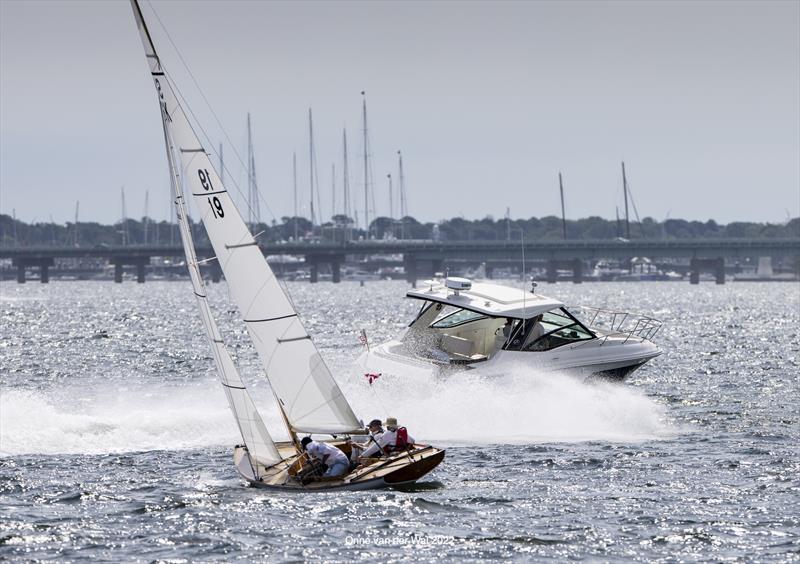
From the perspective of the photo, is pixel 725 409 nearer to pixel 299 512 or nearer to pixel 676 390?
pixel 676 390

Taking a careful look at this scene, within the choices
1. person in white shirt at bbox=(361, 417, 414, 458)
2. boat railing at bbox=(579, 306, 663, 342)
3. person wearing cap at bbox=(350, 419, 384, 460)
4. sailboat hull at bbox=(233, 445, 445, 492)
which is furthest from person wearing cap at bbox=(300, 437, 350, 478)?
boat railing at bbox=(579, 306, 663, 342)

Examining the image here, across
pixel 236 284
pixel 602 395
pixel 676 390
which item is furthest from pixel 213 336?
pixel 676 390

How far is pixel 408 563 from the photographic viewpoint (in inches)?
699

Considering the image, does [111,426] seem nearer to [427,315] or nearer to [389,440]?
[389,440]

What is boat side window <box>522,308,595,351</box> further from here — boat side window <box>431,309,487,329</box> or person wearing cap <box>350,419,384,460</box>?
person wearing cap <box>350,419,384,460</box>

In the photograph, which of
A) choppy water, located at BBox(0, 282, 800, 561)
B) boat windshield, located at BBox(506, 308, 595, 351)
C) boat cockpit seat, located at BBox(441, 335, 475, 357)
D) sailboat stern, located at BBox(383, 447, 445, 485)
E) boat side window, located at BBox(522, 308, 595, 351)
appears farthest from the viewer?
boat cockpit seat, located at BBox(441, 335, 475, 357)

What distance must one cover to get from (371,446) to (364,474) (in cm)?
85

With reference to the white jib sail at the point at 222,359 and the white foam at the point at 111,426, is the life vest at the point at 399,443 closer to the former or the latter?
the white jib sail at the point at 222,359

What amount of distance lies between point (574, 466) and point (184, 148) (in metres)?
9.62

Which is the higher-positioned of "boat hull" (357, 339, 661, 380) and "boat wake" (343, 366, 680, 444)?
"boat hull" (357, 339, 661, 380)

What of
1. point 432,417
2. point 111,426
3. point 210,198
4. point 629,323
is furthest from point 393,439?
point 629,323

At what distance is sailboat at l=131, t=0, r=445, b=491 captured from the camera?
2242cm

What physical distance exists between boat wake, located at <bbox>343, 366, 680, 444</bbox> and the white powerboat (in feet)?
1.43

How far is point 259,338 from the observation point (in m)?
22.8
